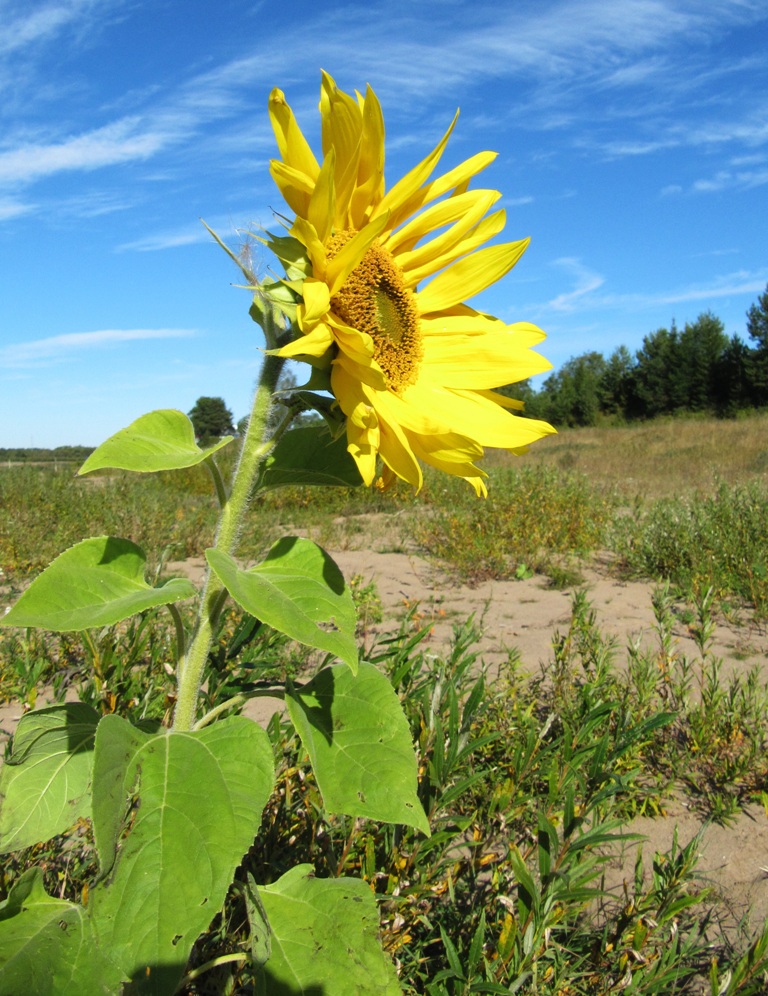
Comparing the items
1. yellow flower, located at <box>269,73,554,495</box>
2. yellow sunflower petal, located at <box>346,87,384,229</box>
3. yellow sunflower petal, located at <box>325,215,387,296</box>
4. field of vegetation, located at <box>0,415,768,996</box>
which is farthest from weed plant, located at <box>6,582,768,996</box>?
yellow sunflower petal, located at <box>346,87,384,229</box>

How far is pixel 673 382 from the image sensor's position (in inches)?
1802

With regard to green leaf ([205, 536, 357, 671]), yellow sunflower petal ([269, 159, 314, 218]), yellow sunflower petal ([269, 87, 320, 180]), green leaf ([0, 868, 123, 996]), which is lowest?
green leaf ([0, 868, 123, 996])

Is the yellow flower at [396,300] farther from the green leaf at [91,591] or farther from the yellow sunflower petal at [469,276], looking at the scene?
the green leaf at [91,591]

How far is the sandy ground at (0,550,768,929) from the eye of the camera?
215 cm

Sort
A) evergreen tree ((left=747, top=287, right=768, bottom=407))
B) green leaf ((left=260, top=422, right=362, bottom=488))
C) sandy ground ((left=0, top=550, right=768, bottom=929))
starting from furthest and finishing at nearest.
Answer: evergreen tree ((left=747, top=287, right=768, bottom=407)) → sandy ground ((left=0, top=550, right=768, bottom=929)) → green leaf ((left=260, top=422, right=362, bottom=488))

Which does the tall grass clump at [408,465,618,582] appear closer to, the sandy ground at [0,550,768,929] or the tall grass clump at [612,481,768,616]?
the sandy ground at [0,550,768,929]

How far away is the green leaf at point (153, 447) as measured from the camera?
917 mm

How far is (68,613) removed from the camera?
3.16ft

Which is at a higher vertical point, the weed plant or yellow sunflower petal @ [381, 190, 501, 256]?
yellow sunflower petal @ [381, 190, 501, 256]

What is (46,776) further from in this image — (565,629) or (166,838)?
(565,629)

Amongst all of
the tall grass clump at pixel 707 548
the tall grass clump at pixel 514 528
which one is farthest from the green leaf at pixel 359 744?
the tall grass clump at pixel 514 528

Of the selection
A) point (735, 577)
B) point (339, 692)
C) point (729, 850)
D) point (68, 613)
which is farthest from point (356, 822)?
point (735, 577)

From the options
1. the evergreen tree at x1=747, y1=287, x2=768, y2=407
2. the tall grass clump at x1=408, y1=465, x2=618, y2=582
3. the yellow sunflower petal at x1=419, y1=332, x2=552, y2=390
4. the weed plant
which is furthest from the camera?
the evergreen tree at x1=747, y1=287, x2=768, y2=407

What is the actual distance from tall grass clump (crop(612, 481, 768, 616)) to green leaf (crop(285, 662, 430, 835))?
395 centimetres
